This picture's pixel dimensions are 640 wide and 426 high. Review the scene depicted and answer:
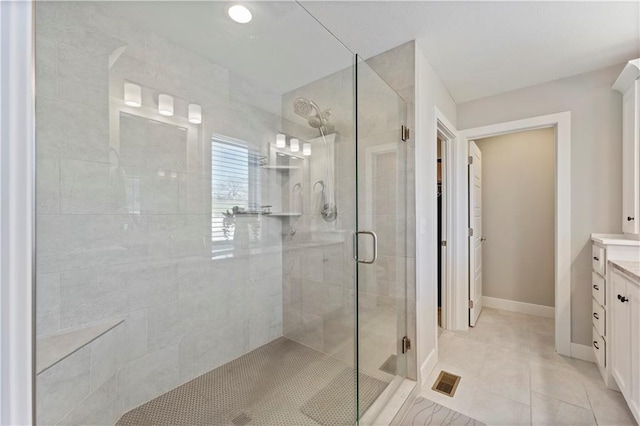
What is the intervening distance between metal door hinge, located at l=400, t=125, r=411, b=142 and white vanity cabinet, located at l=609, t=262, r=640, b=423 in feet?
4.84

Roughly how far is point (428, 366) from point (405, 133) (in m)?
1.73

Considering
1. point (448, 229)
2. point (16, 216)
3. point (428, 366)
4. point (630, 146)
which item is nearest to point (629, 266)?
point (630, 146)

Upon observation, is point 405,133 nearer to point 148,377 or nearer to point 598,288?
point 598,288

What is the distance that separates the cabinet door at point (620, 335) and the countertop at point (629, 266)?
6 centimetres

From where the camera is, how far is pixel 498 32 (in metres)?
1.83

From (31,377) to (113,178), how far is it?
1283 millimetres

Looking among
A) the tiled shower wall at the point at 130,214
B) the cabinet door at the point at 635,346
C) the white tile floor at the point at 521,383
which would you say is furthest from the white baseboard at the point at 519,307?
the tiled shower wall at the point at 130,214

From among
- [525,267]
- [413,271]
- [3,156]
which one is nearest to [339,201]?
[413,271]

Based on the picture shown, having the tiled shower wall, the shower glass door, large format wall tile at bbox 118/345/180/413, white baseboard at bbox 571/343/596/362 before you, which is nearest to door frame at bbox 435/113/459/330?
white baseboard at bbox 571/343/596/362

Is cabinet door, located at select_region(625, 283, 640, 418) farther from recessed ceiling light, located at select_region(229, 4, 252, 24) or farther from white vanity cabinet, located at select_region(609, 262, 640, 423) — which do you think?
recessed ceiling light, located at select_region(229, 4, 252, 24)

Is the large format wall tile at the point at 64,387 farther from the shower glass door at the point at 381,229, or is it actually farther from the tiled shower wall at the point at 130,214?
the shower glass door at the point at 381,229

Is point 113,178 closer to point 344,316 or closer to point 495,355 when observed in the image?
point 344,316

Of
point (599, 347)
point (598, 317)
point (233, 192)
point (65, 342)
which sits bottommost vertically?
point (599, 347)

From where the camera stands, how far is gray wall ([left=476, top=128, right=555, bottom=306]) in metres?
3.25
